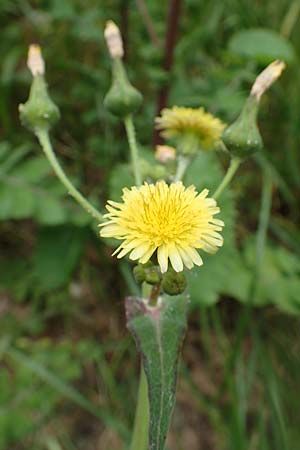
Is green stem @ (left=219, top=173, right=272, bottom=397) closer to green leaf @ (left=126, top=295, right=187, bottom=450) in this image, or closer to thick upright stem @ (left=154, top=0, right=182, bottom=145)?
thick upright stem @ (left=154, top=0, right=182, bottom=145)

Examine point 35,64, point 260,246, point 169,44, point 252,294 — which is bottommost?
point 252,294

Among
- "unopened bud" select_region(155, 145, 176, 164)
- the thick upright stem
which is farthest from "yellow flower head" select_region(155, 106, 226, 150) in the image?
the thick upright stem

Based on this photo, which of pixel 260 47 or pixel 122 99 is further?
pixel 260 47

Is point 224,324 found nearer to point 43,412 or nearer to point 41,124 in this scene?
point 43,412

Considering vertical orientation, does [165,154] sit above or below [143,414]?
above

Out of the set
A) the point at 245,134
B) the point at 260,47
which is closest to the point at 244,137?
the point at 245,134

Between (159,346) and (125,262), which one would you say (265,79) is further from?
(125,262)
